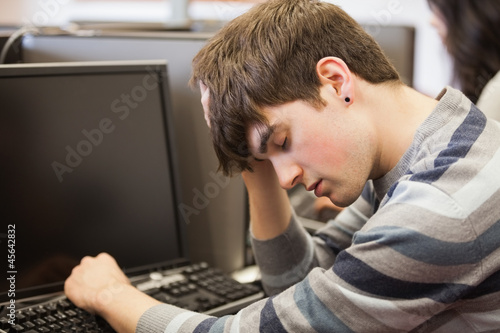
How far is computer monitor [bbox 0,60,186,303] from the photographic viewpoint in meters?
1.05

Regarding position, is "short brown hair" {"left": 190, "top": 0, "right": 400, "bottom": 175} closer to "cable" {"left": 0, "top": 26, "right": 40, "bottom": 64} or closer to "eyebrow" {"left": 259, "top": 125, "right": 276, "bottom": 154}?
"eyebrow" {"left": 259, "top": 125, "right": 276, "bottom": 154}

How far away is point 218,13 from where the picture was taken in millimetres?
3430

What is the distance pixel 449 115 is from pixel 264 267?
477 millimetres

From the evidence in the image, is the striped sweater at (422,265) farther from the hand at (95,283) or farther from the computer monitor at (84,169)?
the computer monitor at (84,169)

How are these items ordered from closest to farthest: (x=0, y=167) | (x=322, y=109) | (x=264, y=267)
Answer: (x=322, y=109)
(x=0, y=167)
(x=264, y=267)

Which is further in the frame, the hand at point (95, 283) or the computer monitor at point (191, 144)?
the computer monitor at point (191, 144)

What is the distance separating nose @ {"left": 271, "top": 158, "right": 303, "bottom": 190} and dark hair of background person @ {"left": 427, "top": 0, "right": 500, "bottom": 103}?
3.56ft

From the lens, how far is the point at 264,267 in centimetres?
118

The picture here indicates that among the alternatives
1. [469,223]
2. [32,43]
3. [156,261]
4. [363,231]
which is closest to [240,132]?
[363,231]

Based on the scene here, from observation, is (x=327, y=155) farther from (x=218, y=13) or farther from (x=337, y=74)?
(x=218, y=13)

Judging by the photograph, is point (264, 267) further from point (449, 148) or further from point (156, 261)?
point (449, 148)

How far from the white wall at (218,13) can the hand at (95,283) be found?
6.06ft

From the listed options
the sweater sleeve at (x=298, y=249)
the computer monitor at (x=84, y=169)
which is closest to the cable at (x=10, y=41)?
the computer monitor at (x=84, y=169)

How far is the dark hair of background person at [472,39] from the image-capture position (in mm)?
1743
